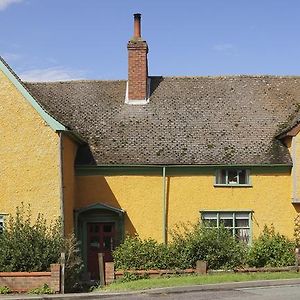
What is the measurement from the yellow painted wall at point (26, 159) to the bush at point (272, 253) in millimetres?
7785

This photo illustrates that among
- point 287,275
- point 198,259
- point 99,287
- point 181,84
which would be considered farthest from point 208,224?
point 181,84

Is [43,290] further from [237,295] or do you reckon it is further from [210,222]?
[210,222]

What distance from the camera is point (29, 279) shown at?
18672 mm

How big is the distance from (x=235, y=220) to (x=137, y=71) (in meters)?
8.47

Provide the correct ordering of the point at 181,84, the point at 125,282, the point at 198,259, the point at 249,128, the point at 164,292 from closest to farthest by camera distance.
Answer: the point at 164,292 < the point at 125,282 < the point at 198,259 < the point at 249,128 < the point at 181,84

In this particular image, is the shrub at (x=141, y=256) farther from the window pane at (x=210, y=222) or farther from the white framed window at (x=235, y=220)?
the white framed window at (x=235, y=220)

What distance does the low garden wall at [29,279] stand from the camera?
1856 centimetres

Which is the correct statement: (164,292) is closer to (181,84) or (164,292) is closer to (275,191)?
(275,191)

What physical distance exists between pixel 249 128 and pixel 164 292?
1055cm

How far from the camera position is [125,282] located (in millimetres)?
19312

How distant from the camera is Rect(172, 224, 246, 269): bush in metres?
21.5

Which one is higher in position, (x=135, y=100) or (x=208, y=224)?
(x=135, y=100)

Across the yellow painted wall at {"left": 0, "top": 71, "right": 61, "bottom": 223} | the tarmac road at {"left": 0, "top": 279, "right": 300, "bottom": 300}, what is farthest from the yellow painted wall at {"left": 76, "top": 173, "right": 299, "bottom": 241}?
the tarmac road at {"left": 0, "top": 279, "right": 300, "bottom": 300}

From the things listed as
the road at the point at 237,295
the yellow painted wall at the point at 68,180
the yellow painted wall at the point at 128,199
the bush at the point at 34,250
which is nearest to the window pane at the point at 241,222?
the yellow painted wall at the point at 128,199
